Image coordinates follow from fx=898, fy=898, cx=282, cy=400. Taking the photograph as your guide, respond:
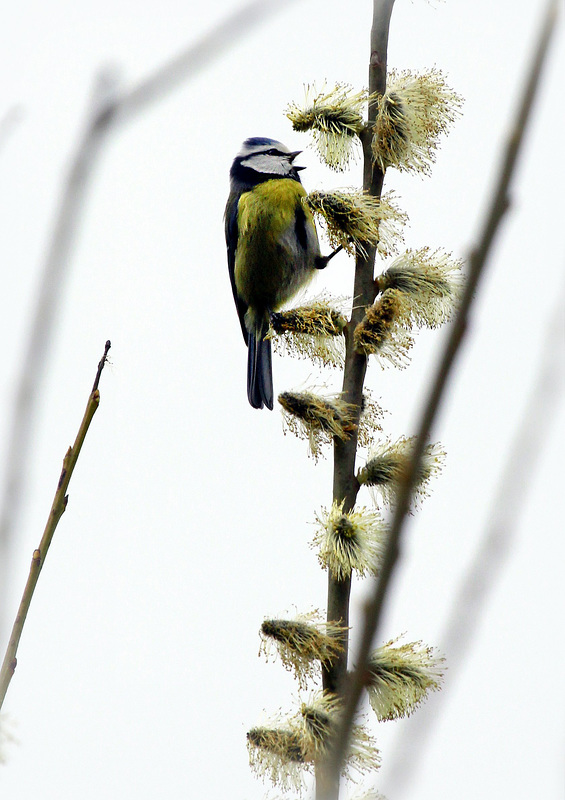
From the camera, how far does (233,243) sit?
5059 mm

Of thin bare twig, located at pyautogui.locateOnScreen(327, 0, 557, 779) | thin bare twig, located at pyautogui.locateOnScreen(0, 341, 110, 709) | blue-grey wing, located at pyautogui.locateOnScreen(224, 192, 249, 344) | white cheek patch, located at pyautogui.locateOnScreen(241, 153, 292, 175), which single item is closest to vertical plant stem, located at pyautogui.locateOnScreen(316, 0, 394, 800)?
thin bare twig, located at pyautogui.locateOnScreen(0, 341, 110, 709)

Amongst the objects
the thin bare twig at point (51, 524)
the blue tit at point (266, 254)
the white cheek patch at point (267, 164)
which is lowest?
the thin bare twig at point (51, 524)

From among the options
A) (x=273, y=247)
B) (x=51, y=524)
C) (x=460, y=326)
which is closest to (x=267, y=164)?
(x=273, y=247)

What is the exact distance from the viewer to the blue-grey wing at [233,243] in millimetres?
4945

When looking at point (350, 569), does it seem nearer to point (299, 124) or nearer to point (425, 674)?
point (425, 674)

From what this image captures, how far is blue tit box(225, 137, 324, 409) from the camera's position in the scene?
13.9 ft

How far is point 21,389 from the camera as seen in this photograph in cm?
107

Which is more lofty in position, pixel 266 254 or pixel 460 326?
pixel 266 254

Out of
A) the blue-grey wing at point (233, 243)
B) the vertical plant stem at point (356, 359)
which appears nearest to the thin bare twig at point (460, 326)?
the vertical plant stem at point (356, 359)

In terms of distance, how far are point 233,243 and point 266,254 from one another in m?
0.53

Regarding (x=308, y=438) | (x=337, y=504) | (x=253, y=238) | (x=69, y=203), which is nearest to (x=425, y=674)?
(x=337, y=504)

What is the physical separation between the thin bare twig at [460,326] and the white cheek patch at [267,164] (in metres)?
4.38

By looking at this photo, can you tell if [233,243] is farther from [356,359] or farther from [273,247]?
[356,359]

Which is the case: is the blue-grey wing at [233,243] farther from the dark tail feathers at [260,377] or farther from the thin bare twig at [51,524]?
the thin bare twig at [51,524]
